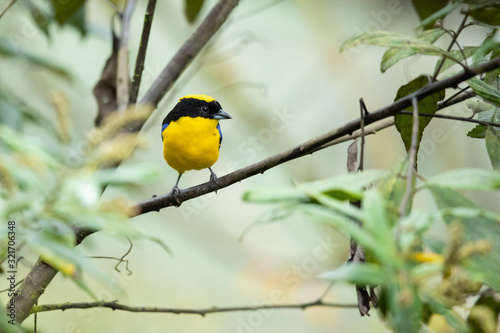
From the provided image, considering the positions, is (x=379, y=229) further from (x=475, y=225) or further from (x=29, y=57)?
(x=29, y=57)

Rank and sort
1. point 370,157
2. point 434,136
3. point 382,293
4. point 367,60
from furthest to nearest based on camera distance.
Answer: point 367,60, point 370,157, point 434,136, point 382,293

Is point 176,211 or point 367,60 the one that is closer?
point 176,211

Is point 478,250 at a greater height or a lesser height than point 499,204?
greater

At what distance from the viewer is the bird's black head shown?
273cm

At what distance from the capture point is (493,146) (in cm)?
117

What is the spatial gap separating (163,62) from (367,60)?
64.9 inches

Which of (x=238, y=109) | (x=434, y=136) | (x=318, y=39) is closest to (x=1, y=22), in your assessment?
(x=238, y=109)

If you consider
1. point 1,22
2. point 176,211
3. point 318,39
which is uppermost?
point 1,22

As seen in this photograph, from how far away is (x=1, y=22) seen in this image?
3.84 m

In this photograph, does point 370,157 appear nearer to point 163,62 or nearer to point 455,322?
point 163,62

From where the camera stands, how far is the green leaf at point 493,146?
1.17 meters

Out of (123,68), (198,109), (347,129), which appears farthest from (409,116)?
(198,109)

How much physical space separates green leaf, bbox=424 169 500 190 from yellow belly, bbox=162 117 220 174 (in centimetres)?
189

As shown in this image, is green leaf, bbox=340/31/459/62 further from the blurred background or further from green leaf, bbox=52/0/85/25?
the blurred background
